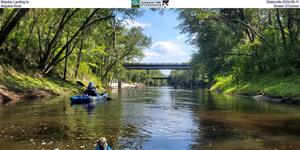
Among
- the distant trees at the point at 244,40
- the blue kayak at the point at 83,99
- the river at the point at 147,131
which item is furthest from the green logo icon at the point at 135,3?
the distant trees at the point at 244,40

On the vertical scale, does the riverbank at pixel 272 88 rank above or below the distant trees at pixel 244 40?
below

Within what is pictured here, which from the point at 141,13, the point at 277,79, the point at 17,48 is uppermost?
the point at 141,13

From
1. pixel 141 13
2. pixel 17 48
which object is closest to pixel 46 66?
pixel 17 48

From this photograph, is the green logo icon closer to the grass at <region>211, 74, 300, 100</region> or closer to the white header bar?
the white header bar

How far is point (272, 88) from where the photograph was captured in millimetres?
40406

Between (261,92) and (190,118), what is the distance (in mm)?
23848

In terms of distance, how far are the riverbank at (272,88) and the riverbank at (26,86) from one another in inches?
889

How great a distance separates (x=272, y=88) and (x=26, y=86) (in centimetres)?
2609

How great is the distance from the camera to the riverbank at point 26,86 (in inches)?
1271

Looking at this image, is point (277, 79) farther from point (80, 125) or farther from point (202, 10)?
point (80, 125)

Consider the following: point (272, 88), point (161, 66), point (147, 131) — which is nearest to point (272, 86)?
point (272, 88)

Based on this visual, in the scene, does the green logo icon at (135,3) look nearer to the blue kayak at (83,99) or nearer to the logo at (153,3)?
the logo at (153,3)

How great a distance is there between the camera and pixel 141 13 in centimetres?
4038

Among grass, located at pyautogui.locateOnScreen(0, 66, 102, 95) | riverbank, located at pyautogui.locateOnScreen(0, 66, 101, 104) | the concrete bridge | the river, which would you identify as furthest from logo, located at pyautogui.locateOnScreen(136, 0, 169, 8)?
the concrete bridge
